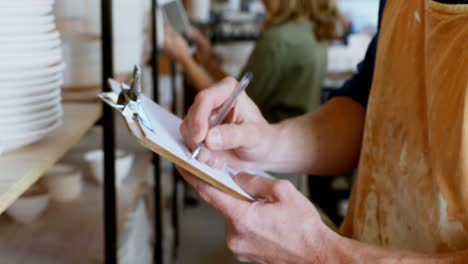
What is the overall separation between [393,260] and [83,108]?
686mm

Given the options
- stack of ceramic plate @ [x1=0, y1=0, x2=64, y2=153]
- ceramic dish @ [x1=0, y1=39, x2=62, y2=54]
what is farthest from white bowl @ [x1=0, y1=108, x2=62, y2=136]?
ceramic dish @ [x1=0, y1=39, x2=62, y2=54]

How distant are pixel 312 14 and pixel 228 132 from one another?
1.84m

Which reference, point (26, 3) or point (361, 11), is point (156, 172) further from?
point (361, 11)

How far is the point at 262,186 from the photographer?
33.9 inches

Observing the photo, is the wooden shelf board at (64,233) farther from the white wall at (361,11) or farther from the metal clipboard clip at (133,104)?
the white wall at (361,11)

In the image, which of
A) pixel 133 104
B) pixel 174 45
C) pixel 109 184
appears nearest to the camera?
pixel 133 104

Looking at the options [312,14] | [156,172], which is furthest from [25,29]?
[312,14]

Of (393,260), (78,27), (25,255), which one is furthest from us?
(78,27)

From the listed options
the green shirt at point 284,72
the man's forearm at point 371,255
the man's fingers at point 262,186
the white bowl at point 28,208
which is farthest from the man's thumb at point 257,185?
the green shirt at point 284,72

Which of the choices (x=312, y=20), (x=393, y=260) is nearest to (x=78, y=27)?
(x=393, y=260)

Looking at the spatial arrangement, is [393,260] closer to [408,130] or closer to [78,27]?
[408,130]

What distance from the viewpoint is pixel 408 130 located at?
926 millimetres

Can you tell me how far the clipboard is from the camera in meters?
0.71

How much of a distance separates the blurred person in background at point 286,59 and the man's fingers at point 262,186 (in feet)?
5.10
